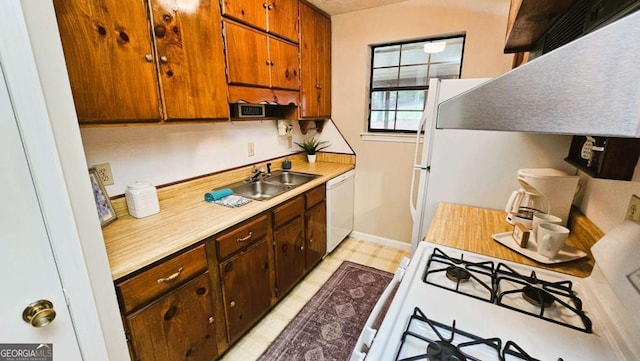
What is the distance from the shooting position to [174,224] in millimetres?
1373

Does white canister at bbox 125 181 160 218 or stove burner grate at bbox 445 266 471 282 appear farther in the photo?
white canister at bbox 125 181 160 218

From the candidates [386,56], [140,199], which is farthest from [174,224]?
[386,56]

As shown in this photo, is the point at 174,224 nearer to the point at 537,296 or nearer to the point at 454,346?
the point at 454,346

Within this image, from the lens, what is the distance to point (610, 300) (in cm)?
77

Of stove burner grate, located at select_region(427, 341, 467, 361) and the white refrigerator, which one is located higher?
the white refrigerator

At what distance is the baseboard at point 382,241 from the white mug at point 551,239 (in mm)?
1747

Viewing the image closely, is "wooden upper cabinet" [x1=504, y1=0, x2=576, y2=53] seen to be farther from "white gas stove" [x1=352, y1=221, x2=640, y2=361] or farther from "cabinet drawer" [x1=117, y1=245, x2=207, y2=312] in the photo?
"cabinet drawer" [x1=117, y1=245, x2=207, y2=312]

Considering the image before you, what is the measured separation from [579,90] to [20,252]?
49.7 inches

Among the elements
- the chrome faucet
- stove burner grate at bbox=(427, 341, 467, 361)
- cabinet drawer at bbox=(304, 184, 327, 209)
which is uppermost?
the chrome faucet

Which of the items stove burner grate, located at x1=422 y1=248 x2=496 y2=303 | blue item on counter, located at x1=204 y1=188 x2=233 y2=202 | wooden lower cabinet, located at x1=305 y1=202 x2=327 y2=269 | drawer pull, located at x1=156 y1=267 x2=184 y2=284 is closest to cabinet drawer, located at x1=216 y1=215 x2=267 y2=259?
drawer pull, located at x1=156 y1=267 x2=184 y2=284

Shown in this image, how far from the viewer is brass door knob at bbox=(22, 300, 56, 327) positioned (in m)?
0.76

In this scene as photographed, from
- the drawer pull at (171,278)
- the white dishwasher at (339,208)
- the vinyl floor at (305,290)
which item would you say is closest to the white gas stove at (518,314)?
the drawer pull at (171,278)

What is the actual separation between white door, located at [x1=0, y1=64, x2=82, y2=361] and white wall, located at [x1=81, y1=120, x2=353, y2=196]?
0.74 m

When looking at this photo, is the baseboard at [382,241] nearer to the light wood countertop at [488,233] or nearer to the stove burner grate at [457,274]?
the light wood countertop at [488,233]
